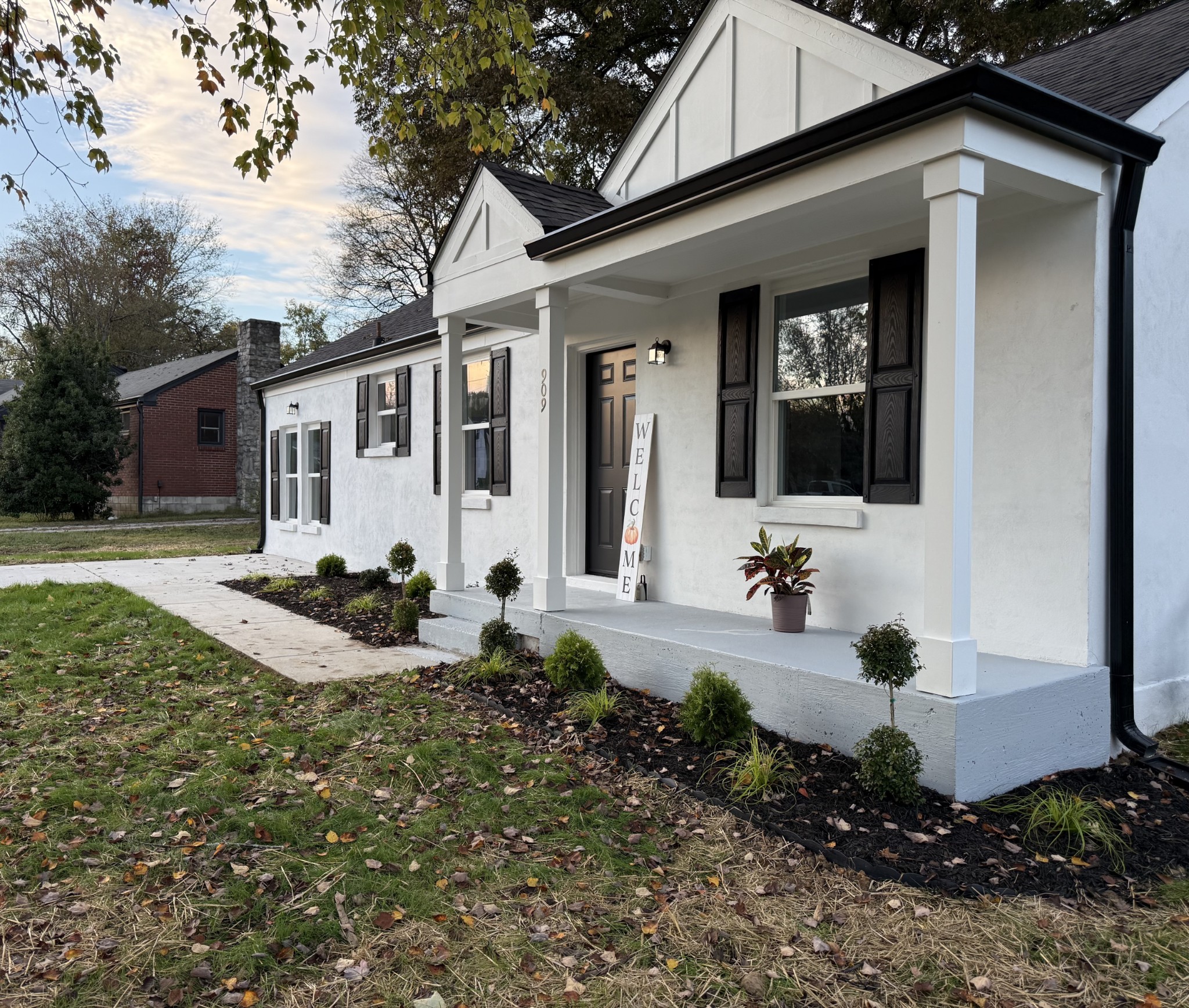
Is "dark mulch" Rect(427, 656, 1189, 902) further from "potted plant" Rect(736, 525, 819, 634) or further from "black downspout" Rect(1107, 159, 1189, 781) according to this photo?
"potted plant" Rect(736, 525, 819, 634)

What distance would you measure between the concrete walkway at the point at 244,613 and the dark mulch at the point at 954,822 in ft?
8.78

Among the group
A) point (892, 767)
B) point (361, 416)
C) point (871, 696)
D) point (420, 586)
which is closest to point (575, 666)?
point (871, 696)

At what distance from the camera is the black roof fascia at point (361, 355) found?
34.5 ft

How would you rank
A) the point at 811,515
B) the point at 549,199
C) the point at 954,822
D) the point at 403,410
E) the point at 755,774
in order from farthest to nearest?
the point at 403,410 < the point at 549,199 < the point at 811,515 < the point at 755,774 < the point at 954,822

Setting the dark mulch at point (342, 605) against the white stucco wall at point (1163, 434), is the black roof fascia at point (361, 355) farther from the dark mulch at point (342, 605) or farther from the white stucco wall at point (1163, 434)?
the white stucco wall at point (1163, 434)

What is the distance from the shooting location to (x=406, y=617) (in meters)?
7.82

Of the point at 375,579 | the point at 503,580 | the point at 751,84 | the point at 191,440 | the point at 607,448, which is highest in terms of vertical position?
the point at 751,84

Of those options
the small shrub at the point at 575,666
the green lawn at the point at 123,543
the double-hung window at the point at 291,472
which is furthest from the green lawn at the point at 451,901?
the green lawn at the point at 123,543

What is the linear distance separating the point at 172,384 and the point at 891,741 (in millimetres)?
27749

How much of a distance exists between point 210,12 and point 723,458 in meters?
4.45

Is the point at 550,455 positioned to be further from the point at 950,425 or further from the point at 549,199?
the point at 950,425

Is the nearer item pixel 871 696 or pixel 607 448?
pixel 871 696

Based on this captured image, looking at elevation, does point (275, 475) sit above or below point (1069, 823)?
above

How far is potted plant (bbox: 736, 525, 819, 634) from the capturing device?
5.57m
